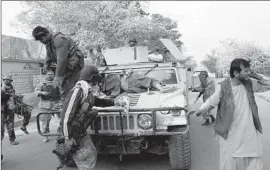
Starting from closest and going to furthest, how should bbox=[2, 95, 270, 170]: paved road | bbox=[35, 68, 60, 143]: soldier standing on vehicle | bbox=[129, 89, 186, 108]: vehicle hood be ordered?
bbox=[129, 89, 186, 108]: vehicle hood < bbox=[2, 95, 270, 170]: paved road < bbox=[35, 68, 60, 143]: soldier standing on vehicle

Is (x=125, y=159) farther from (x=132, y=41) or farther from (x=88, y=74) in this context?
(x=132, y=41)

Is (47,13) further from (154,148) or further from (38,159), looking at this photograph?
(154,148)

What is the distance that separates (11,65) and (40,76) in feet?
5.78

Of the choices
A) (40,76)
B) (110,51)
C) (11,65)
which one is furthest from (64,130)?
(40,76)

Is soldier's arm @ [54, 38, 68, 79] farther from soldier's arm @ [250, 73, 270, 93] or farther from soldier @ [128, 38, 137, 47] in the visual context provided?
soldier @ [128, 38, 137, 47]

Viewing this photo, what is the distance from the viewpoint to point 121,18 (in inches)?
640

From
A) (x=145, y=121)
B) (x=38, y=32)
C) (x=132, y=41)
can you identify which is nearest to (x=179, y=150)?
(x=145, y=121)

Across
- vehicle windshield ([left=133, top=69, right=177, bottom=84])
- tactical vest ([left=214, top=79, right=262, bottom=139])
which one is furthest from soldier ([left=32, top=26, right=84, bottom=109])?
tactical vest ([left=214, top=79, right=262, bottom=139])

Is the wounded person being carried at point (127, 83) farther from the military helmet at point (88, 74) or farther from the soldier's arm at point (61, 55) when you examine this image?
the military helmet at point (88, 74)

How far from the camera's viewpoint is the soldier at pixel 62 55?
354 centimetres

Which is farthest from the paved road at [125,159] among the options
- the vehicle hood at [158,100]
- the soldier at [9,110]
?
the vehicle hood at [158,100]

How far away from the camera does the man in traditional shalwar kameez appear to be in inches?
106

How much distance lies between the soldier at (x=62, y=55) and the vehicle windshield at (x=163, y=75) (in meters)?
1.66

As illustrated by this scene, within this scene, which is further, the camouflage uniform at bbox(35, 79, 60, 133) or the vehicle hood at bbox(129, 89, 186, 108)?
the camouflage uniform at bbox(35, 79, 60, 133)
